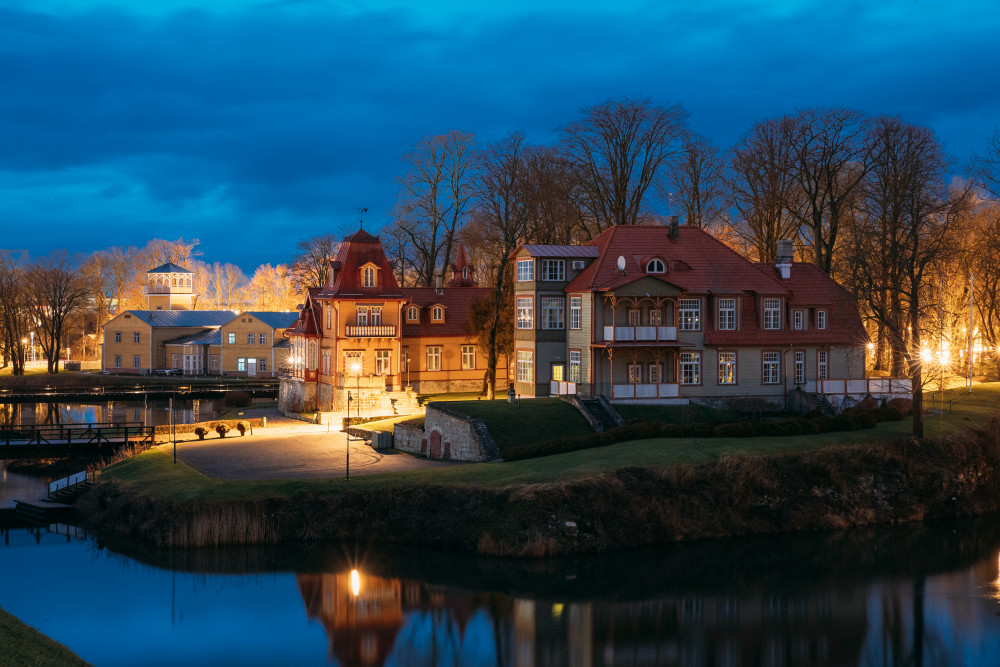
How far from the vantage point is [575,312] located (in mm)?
47812

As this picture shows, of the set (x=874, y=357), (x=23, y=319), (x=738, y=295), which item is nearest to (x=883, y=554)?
(x=738, y=295)

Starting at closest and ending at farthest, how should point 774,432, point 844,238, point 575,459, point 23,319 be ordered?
point 575,459, point 774,432, point 844,238, point 23,319

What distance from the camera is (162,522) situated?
3297cm

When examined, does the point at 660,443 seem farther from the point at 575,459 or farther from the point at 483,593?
the point at 483,593

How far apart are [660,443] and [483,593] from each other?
502 inches

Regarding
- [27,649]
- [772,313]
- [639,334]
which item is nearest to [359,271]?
[639,334]

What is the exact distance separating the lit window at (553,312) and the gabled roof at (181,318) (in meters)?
52.0

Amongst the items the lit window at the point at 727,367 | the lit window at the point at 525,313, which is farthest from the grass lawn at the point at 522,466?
the lit window at the point at 727,367

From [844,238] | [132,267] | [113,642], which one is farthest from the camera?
[132,267]

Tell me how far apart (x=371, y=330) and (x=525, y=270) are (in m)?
10.6

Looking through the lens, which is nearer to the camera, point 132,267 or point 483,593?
point 483,593

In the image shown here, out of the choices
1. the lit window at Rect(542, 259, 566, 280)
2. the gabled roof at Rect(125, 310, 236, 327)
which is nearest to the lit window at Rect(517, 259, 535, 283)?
the lit window at Rect(542, 259, 566, 280)

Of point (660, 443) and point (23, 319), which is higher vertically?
point (23, 319)

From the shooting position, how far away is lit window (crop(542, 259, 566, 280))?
4844cm
